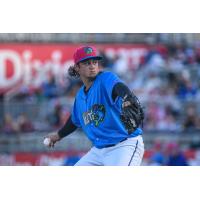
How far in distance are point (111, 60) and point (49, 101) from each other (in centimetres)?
160

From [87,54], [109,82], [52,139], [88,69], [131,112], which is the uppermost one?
[87,54]

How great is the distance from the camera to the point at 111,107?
7285 millimetres

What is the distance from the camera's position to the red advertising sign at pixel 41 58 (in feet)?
46.8

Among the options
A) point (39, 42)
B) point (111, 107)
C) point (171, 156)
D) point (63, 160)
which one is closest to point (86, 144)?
point (63, 160)

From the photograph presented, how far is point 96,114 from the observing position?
7.42 metres

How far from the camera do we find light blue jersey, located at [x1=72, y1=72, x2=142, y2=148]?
7.22 metres

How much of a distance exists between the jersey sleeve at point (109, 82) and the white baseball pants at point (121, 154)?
1.60 feet

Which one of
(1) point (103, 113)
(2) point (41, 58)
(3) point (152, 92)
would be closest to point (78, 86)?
(2) point (41, 58)

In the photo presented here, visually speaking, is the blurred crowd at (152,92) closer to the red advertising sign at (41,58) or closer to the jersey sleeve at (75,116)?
the red advertising sign at (41,58)

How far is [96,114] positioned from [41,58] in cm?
718

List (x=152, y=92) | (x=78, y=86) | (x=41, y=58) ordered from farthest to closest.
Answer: (x=41, y=58) → (x=78, y=86) → (x=152, y=92)

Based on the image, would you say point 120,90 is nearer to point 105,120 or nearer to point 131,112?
point 131,112

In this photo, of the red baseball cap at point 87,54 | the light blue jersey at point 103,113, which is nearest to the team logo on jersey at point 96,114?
the light blue jersey at point 103,113

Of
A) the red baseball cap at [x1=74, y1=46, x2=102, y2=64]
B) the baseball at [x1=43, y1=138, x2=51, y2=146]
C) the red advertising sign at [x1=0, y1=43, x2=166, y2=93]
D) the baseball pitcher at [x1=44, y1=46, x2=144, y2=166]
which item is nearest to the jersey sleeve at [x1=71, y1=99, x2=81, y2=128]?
the baseball pitcher at [x1=44, y1=46, x2=144, y2=166]
